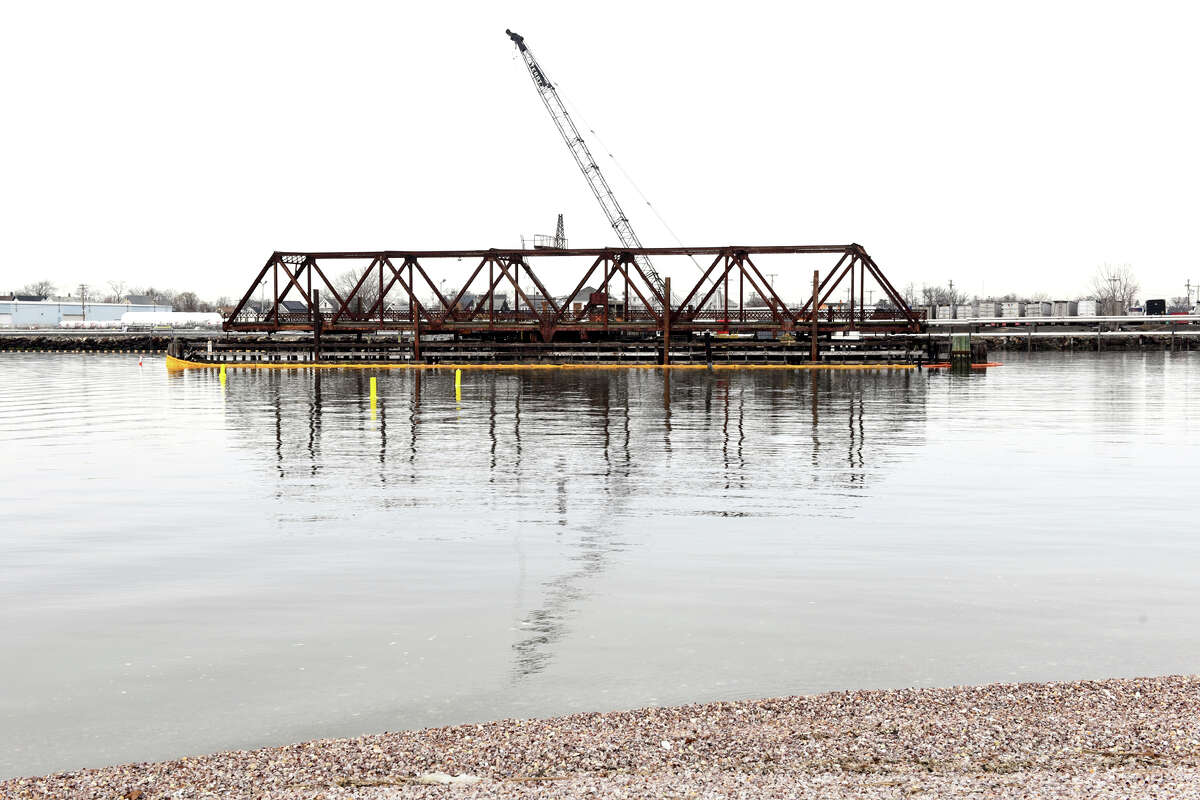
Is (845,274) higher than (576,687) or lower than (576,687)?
higher

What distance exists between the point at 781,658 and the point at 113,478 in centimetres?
1704

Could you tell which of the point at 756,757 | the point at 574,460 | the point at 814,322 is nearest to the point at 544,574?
the point at 756,757

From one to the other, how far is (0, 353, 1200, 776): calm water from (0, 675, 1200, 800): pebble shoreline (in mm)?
588

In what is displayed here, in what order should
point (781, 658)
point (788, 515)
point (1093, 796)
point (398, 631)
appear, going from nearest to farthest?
point (1093, 796)
point (781, 658)
point (398, 631)
point (788, 515)

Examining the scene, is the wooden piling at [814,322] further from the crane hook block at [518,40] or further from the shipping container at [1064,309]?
the shipping container at [1064,309]

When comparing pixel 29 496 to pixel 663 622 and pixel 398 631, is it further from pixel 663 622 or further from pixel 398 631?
pixel 663 622

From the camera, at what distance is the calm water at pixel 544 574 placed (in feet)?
28.0

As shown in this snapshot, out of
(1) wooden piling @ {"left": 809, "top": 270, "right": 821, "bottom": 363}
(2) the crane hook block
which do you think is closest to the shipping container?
(2) the crane hook block

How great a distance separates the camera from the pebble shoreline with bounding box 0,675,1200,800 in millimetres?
6285

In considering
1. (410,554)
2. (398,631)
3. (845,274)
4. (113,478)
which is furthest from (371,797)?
(845,274)

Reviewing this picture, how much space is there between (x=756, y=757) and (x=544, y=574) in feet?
19.8

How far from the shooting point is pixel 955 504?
17859mm

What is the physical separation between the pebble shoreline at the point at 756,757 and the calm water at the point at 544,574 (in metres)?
0.59

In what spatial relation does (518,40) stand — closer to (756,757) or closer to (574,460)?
(574,460)
